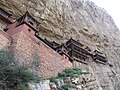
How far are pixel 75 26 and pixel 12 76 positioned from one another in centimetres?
2100

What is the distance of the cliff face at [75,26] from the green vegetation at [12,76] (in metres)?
13.2

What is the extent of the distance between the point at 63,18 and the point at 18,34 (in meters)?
12.7

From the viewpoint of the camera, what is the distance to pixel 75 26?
30.2 m

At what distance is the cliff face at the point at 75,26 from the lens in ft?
79.0

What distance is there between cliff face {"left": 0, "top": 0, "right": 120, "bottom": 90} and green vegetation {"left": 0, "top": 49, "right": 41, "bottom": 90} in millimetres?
13185

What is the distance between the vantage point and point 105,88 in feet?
Answer: 75.2

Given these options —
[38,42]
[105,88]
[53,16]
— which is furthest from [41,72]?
[53,16]

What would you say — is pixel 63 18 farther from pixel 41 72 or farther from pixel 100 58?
pixel 41 72

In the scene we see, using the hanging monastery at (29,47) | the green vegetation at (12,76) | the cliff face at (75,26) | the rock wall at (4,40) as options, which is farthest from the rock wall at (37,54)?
the cliff face at (75,26)

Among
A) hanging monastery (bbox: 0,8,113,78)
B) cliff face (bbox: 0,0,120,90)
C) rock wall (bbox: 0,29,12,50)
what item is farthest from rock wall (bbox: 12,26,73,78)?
cliff face (bbox: 0,0,120,90)

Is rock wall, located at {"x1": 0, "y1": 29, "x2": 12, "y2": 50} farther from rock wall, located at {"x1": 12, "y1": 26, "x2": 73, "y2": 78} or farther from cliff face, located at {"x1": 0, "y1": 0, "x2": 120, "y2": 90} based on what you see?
cliff face, located at {"x1": 0, "y1": 0, "x2": 120, "y2": 90}

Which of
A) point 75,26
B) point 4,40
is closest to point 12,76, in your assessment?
point 4,40

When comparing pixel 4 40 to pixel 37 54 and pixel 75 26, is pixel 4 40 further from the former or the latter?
pixel 75 26

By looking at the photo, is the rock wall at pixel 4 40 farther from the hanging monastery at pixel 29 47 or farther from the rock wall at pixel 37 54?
the rock wall at pixel 37 54
